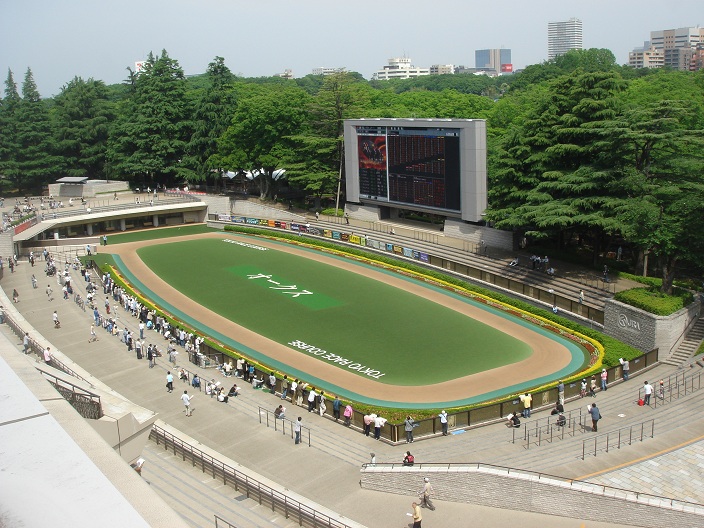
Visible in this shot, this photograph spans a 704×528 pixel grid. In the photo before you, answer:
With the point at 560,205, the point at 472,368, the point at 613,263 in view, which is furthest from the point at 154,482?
the point at 613,263

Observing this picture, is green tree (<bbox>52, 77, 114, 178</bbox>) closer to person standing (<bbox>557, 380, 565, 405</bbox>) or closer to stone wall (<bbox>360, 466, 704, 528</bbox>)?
person standing (<bbox>557, 380, 565, 405</bbox>)

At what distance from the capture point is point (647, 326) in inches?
1382

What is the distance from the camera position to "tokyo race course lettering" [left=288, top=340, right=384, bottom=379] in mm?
34781

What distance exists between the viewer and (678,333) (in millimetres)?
34812

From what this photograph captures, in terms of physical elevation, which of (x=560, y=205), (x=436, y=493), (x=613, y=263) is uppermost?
(x=560, y=205)

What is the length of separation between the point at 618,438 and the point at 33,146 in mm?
79469

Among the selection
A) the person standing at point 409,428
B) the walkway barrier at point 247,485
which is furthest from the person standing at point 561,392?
the walkway barrier at point 247,485

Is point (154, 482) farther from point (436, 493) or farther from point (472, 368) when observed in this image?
point (472, 368)

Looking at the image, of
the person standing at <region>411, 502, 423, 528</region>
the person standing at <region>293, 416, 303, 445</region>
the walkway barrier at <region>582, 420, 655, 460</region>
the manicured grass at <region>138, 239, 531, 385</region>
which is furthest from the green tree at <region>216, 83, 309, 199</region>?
the person standing at <region>411, 502, 423, 528</region>

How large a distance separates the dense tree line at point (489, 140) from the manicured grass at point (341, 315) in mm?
8797

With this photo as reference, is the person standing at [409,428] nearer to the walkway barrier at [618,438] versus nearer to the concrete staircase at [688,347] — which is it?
the walkway barrier at [618,438]

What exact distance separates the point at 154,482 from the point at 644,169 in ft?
103

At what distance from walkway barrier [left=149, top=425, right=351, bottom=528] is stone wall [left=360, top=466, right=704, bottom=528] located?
3350mm

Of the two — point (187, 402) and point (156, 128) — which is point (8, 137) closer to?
point (156, 128)
